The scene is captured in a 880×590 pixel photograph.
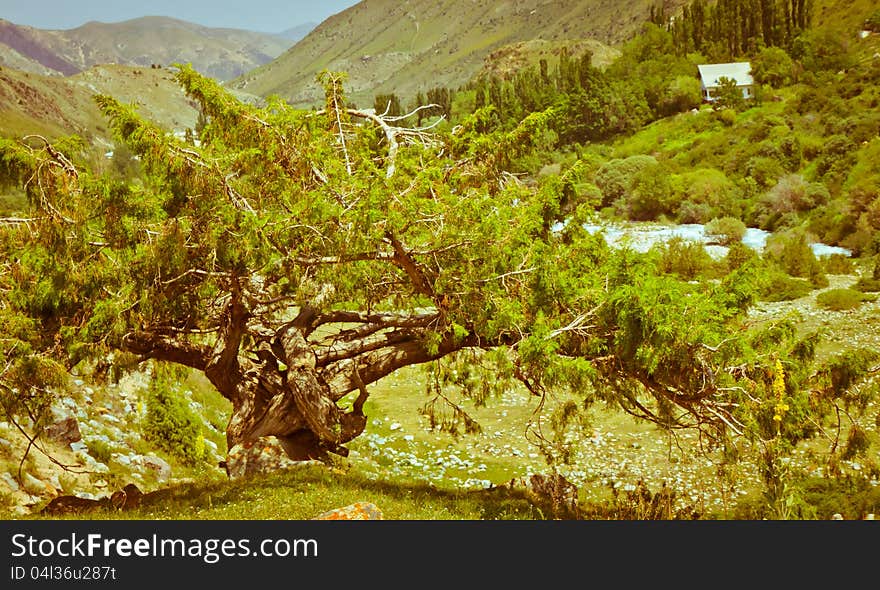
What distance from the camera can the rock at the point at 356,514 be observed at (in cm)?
711

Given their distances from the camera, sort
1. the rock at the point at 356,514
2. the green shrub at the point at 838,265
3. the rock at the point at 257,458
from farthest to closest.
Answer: the green shrub at the point at 838,265 < the rock at the point at 257,458 < the rock at the point at 356,514

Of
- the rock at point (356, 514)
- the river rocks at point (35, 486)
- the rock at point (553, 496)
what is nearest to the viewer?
the rock at point (356, 514)

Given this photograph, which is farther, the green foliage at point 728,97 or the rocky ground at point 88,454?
the green foliage at point 728,97

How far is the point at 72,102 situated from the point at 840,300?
511 ft

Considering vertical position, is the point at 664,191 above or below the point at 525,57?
below

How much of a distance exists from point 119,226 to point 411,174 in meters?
4.04

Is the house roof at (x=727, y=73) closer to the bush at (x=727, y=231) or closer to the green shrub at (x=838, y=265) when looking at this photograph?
the bush at (x=727, y=231)

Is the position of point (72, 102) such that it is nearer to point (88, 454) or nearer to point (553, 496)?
point (88, 454)

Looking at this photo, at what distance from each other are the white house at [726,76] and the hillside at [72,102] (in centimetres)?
5298

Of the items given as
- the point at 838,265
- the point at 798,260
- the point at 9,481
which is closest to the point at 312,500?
the point at 9,481

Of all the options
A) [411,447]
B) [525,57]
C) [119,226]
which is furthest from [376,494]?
[525,57]

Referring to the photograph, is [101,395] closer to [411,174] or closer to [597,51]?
[411,174]

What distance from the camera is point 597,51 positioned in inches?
5728

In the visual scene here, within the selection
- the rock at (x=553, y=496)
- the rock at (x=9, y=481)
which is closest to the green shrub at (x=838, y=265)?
the rock at (x=553, y=496)
